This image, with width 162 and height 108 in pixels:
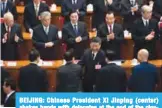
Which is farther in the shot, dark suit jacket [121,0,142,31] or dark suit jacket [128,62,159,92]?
dark suit jacket [121,0,142,31]

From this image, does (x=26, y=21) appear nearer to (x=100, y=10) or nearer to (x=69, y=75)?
(x=100, y=10)

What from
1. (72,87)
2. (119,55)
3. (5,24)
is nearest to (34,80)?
(72,87)

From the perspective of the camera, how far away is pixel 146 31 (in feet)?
33.2

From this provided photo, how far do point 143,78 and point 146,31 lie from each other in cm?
190

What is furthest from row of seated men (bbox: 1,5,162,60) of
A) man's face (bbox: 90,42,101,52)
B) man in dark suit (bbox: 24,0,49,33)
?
A: man's face (bbox: 90,42,101,52)

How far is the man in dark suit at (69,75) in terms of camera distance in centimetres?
829

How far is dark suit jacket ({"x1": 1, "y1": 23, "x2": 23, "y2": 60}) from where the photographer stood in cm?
999

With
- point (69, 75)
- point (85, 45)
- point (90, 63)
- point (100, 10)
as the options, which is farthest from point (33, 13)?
point (69, 75)

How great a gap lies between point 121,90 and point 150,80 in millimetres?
460

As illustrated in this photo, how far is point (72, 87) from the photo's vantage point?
8.38 metres

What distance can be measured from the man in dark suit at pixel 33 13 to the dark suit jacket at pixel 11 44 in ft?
2.32

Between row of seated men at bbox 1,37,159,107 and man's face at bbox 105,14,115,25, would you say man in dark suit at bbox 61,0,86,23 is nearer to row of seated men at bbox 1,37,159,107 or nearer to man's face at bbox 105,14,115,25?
man's face at bbox 105,14,115,25

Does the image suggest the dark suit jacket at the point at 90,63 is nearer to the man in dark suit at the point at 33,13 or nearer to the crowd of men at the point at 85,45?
the crowd of men at the point at 85,45

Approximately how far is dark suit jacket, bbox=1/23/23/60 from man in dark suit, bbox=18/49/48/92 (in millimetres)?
1543
